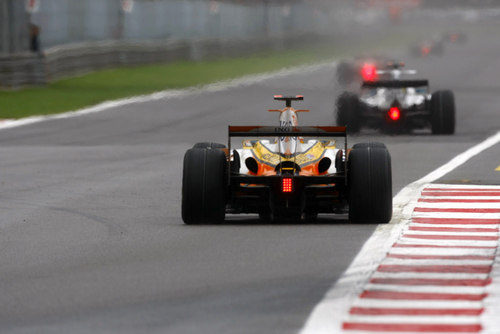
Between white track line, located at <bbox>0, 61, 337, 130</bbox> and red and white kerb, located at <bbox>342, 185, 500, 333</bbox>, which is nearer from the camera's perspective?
red and white kerb, located at <bbox>342, 185, 500, 333</bbox>

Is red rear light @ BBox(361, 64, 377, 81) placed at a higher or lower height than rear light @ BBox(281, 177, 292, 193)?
lower

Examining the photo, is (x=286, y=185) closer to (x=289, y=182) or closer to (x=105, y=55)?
(x=289, y=182)

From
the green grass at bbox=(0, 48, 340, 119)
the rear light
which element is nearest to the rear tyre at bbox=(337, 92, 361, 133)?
the green grass at bbox=(0, 48, 340, 119)

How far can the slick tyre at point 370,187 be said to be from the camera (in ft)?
44.6

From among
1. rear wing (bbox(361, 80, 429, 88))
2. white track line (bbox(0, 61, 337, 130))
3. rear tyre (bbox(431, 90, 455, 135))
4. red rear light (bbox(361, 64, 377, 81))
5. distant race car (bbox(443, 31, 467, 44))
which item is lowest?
distant race car (bbox(443, 31, 467, 44))

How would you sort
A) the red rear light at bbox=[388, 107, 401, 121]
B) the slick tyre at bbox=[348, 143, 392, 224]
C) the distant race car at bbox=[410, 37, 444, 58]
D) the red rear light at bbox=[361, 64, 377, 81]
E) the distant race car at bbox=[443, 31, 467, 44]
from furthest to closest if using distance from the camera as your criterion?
the distant race car at bbox=[443, 31, 467, 44]
the distant race car at bbox=[410, 37, 444, 58]
the red rear light at bbox=[361, 64, 377, 81]
the red rear light at bbox=[388, 107, 401, 121]
the slick tyre at bbox=[348, 143, 392, 224]

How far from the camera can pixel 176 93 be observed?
143 feet

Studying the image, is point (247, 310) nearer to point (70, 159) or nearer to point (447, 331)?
point (447, 331)

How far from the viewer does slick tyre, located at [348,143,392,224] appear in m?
13.6

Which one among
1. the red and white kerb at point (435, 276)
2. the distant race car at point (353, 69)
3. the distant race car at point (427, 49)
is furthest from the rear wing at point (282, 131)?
the distant race car at point (427, 49)

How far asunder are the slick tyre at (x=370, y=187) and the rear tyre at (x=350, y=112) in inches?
603

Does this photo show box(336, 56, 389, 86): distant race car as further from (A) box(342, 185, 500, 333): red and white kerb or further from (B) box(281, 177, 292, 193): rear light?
(B) box(281, 177, 292, 193): rear light

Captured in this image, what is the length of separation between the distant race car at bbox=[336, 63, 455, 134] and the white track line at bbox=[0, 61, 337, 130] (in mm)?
8416

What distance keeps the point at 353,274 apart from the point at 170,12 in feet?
180
